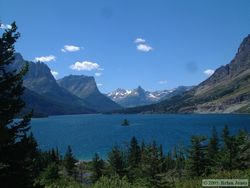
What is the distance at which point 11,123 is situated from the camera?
77.3 feet

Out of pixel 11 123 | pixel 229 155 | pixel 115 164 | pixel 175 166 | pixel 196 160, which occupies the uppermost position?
pixel 11 123

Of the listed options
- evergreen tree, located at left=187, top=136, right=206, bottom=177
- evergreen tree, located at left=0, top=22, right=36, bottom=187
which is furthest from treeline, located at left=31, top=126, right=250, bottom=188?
evergreen tree, located at left=0, top=22, right=36, bottom=187

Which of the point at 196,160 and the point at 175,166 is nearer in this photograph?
the point at 196,160

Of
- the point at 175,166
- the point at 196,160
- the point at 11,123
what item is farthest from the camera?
the point at 175,166

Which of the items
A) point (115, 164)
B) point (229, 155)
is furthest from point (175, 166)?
point (229, 155)

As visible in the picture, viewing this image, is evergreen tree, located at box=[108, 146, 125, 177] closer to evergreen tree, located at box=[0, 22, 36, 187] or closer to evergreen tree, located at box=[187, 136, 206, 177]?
evergreen tree, located at box=[187, 136, 206, 177]

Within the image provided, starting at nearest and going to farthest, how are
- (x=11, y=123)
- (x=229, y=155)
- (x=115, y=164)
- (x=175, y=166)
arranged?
1. (x=11, y=123)
2. (x=229, y=155)
3. (x=115, y=164)
4. (x=175, y=166)

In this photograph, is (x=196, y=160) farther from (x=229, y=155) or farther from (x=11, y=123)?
(x=11, y=123)

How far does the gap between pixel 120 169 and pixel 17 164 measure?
68008mm

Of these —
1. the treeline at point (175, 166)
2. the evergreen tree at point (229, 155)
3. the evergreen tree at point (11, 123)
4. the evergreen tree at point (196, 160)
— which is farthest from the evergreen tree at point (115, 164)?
the evergreen tree at point (11, 123)

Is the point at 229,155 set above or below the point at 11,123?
below

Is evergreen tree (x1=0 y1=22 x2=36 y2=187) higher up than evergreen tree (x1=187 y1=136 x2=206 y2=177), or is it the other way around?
evergreen tree (x1=0 y1=22 x2=36 y2=187)

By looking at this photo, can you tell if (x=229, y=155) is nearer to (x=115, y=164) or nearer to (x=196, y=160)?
(x=196, y=160)

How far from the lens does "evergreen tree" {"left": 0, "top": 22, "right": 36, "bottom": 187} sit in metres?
20.9
